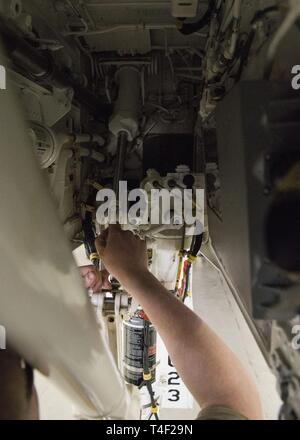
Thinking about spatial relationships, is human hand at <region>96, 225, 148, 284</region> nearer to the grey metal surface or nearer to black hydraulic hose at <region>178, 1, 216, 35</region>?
the grey metal surface

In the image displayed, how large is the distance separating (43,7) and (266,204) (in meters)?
0.87

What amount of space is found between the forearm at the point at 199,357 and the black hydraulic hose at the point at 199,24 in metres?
0.80

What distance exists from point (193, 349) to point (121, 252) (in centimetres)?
40

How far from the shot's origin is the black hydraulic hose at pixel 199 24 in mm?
983

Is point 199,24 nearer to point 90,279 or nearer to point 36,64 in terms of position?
point 36,64

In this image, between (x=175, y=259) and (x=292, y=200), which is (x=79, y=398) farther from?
(x=175, y=259)

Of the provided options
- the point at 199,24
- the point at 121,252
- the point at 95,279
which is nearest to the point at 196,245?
the point at 121,252

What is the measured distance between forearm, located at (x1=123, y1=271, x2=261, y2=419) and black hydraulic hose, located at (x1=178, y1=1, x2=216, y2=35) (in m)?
0.80

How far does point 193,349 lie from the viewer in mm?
808

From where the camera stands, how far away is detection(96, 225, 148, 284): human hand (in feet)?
3.39

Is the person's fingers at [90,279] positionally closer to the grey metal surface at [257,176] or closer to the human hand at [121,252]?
the human hand at [121,252]
